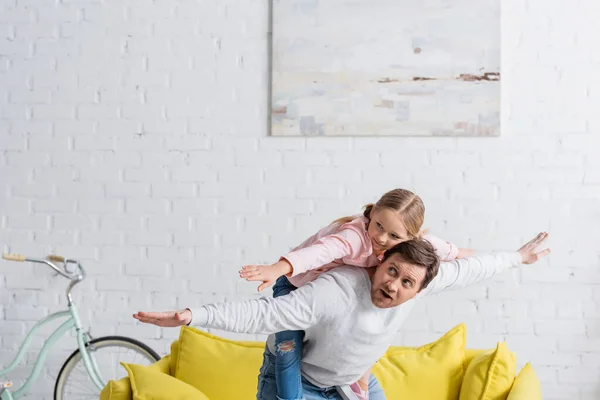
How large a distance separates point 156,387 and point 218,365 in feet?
1.17

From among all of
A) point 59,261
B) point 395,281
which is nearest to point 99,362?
point 59,261

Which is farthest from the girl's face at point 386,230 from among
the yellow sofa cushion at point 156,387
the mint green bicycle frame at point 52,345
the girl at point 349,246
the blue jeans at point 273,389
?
the mint green bicycle frame at point 52,345

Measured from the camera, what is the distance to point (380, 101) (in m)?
3.33

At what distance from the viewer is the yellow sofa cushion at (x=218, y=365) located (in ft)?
8.78

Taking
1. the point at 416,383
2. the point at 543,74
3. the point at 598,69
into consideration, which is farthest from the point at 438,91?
the point at 416,383

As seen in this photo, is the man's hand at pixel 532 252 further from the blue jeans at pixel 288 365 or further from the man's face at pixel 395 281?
the blue jeans at pixel 288 365

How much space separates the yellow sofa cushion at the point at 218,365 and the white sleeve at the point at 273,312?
2.62 feet

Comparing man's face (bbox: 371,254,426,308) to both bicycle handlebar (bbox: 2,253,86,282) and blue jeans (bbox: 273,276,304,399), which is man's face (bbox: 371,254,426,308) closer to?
blue jeans (bbox: 273,276,304,399)

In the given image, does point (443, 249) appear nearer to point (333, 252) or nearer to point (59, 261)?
point (333, 252)

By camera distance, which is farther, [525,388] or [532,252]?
[532,252]

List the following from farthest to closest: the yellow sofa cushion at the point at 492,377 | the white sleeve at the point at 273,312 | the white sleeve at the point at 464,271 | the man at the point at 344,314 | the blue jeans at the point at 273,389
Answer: the yellow sofa cushion at the point at 492,377, the white sleeve at the point at 464,271, the blue jeans at the point at 273,389, the man at the point at 344,314, the white sleeve at the point at 273,312

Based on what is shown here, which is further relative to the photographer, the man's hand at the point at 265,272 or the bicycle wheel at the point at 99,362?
the bicycle wheel at the point at 99,362

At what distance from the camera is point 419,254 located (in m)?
1.98

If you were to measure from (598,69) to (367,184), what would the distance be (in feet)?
3.77
